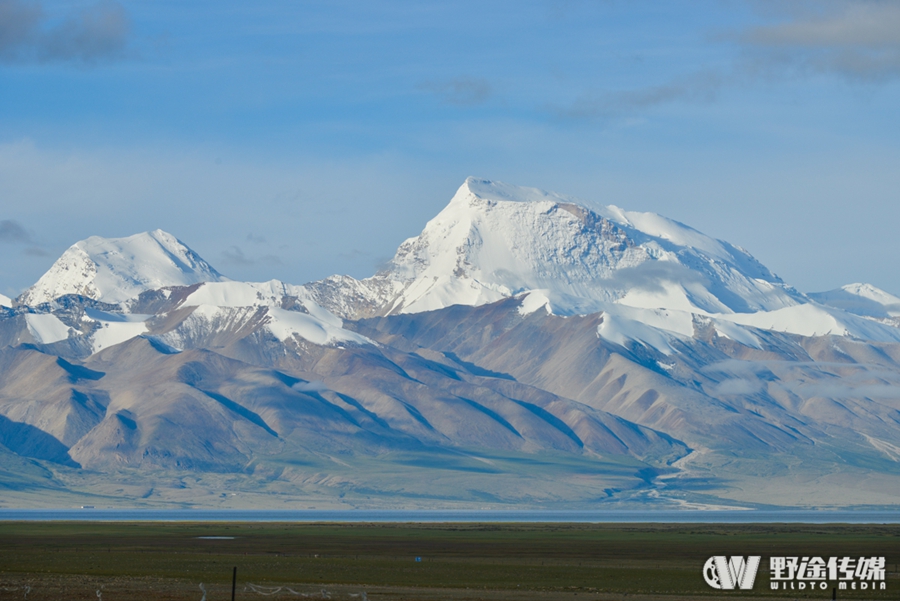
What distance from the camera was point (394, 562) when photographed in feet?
410

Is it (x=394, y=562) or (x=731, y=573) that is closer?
(x=731, y=573)

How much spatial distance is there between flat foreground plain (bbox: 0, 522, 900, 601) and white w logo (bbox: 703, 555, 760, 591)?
111 centimetres

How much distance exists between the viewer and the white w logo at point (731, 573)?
99438mm

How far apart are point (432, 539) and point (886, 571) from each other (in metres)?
70.2

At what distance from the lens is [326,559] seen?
128 m

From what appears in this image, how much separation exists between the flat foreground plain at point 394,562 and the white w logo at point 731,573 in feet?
3.63

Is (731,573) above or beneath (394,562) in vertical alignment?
above

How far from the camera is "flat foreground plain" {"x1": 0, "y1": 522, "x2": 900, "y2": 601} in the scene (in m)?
90.1

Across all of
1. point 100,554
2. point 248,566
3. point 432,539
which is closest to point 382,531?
point 432,539

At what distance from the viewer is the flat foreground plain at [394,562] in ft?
295

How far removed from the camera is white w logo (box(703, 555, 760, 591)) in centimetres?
9944

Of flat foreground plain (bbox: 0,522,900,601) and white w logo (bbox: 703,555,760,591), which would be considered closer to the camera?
flat foreground plain (bbox: 0,522,900,601)

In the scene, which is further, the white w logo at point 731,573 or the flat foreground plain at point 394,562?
the white w logo at point 731,573

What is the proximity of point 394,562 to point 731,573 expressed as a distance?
30.0 meters
